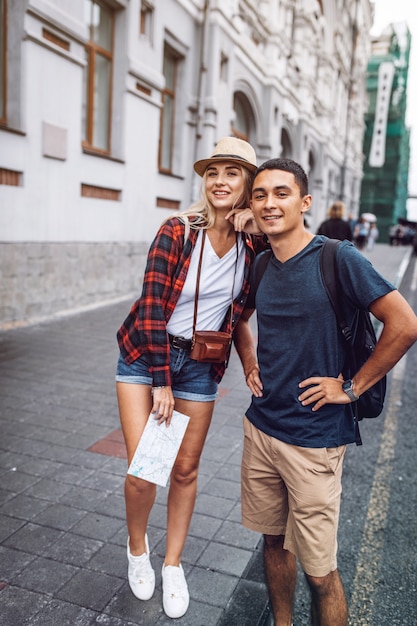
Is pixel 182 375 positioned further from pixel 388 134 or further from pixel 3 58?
pixel 388 134

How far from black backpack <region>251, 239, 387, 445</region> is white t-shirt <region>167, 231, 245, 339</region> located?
24 cm

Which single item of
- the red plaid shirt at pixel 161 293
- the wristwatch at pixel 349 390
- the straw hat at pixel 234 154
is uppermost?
the straw hat at pixel 234 154

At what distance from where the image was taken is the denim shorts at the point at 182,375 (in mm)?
2443

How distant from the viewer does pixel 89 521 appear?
10.4 ft

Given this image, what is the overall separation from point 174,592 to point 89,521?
2.78ft

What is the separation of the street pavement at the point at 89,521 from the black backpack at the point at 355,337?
43.2 inches

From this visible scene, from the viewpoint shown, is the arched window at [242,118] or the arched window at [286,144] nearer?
the arched window at [242,118]

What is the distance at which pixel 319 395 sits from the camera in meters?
2.04

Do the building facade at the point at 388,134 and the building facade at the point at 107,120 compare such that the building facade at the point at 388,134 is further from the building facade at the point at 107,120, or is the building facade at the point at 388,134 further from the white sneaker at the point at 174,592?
the white sneaker at the point at 174,592

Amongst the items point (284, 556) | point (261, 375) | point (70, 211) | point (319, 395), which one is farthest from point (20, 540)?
point (70, 211)

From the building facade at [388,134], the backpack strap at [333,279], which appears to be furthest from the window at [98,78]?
the building facade at [388,134]

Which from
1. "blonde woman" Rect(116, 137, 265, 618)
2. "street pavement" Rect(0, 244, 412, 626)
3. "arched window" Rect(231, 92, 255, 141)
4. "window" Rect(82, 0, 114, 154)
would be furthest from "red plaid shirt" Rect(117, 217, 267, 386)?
"arched window" Rect(231, 92, 255, 141)

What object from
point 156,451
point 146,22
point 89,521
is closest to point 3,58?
point 146,22

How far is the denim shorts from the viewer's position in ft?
8.02
